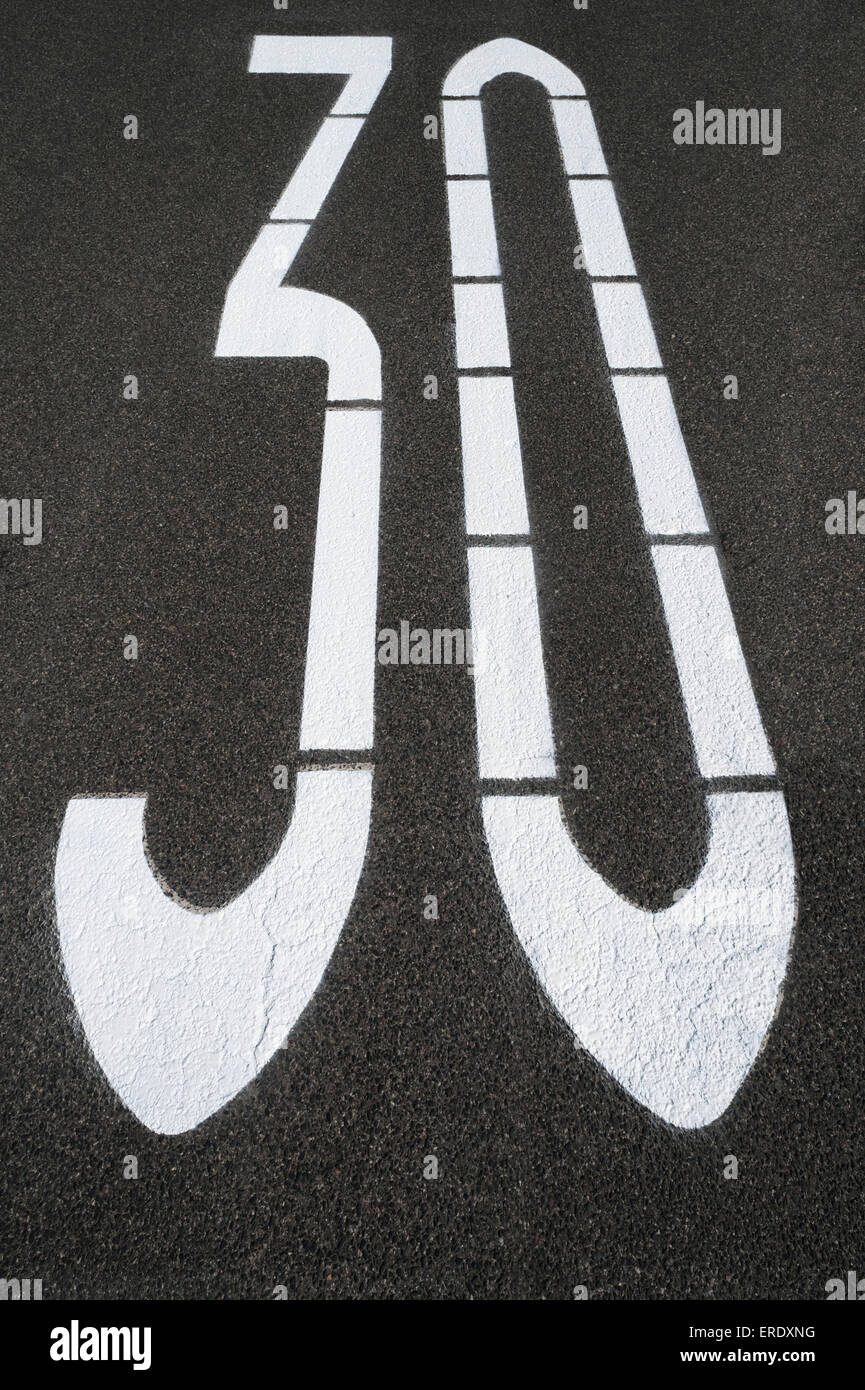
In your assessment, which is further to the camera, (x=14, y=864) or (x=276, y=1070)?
(x=14, y=864)

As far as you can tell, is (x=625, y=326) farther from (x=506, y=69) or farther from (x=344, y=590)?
(x=506, y=69)

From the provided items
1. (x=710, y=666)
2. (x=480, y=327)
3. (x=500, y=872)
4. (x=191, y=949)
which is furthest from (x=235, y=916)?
(x=480, y=327)

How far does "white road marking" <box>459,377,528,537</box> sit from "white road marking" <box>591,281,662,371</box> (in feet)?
1.74

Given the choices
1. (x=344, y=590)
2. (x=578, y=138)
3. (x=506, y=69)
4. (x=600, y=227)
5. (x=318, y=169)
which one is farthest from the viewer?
(x=506, y=69)

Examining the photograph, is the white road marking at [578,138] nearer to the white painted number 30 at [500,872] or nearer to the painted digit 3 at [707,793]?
the painted digit 3 at [707,793]

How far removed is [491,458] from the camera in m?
3.74

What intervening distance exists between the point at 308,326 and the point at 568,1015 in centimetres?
321

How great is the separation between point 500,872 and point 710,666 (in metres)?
1.03

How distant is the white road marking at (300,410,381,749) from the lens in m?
2.97

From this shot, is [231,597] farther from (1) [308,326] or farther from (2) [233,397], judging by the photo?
(1) [308,326]

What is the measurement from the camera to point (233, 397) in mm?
3977

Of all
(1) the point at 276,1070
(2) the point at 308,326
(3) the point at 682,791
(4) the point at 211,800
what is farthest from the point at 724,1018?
(2) the point at 308,326

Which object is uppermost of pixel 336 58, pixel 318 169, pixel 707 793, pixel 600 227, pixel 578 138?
pixel 336 58

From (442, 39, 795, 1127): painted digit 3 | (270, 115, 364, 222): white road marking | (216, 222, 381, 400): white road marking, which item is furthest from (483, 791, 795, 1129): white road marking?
(270, 115, 364, 222): white road marking
